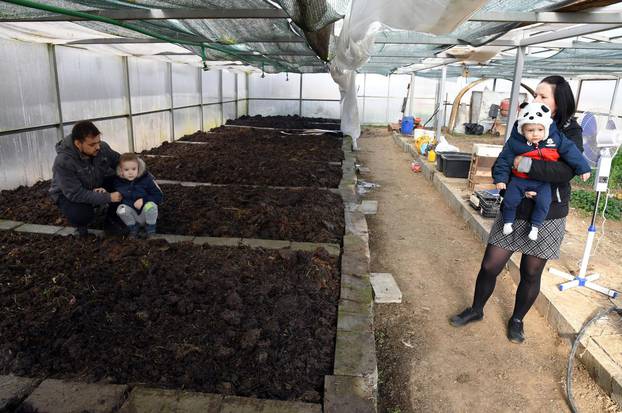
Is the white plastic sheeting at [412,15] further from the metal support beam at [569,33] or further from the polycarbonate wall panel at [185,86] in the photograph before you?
the polycarbonate wall panel at [185,86]

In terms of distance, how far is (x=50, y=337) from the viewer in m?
2.26

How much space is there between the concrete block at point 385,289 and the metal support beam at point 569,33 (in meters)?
2.81

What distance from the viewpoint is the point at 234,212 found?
4.30 meters

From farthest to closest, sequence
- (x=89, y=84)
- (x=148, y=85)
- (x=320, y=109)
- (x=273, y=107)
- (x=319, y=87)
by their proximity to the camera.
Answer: (x=320, y=109)
(x=319, y=87)
(x=273, y=107)
(x=148, y=85)
(x=89, y=84)

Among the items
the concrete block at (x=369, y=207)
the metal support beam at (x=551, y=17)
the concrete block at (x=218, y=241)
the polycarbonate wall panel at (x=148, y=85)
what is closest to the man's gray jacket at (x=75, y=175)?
the concrete block at (x=218, y=241)

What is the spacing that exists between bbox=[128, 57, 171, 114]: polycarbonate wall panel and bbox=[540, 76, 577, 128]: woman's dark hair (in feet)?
22.6

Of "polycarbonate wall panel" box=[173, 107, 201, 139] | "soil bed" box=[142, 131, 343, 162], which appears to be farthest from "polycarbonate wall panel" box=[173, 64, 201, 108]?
"soil bed" box=[142, 131, 343, 162]

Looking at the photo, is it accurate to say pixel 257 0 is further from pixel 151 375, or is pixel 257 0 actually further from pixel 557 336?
pixel 557 336

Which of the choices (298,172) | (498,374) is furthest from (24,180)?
(498,374)

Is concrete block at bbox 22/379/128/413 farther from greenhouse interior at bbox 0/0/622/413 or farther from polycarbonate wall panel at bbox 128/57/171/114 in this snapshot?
polycarbonate wall panel at bbox 128/57/171/114

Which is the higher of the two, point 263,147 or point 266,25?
point 266,25

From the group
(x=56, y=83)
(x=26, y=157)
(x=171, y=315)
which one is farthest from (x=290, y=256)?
(x=56, y=83)

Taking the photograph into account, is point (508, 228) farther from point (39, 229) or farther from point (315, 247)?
point (39, 229)

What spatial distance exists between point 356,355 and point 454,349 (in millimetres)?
1090
